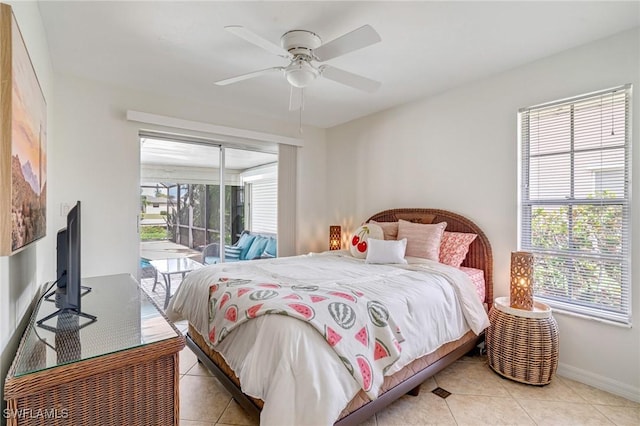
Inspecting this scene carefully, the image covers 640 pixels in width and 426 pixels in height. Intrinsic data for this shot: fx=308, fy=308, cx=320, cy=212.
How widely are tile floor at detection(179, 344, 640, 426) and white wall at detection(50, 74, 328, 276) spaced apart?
61.5 inches

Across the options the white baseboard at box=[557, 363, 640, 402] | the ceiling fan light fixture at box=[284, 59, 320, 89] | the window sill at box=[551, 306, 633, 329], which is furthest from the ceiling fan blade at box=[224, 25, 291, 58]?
the white baseboard at box=[557, 363, 640, 402]

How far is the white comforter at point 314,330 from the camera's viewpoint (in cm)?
133

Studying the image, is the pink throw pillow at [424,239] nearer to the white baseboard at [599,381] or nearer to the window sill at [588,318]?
the window sill at [588,318]

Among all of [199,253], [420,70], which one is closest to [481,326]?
[420,70]

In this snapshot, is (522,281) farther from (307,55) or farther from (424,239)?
(307,55)

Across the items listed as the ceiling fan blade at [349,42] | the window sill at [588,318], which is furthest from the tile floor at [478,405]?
the ceiling fan blade at [349,42]

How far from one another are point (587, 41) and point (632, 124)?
0.71 m

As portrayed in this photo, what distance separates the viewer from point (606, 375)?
2.22m

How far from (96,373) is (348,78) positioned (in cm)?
218

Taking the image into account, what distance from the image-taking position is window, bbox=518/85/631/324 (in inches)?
86.4

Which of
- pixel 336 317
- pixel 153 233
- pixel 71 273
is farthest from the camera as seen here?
pixel 153 233

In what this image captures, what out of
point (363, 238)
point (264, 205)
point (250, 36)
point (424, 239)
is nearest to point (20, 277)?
point (250, 36)

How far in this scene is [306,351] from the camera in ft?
4.55

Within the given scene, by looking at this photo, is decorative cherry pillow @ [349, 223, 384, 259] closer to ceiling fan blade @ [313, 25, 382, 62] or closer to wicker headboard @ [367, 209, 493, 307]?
wicker headboard @ [367, 209, 493, 307]
